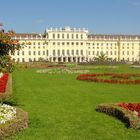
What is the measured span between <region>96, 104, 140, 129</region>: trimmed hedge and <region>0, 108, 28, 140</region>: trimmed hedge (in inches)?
88.3

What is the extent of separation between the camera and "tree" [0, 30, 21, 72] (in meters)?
10.0

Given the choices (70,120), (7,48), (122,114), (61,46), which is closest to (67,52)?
(61,46)

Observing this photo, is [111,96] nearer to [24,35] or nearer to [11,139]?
[11,139]

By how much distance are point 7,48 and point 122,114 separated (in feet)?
10.7

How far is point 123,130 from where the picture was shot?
884 cm

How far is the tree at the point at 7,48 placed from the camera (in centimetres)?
1005

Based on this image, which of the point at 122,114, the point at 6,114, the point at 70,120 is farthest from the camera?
the point at 70,120

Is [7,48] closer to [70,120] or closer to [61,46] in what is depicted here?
[70,120]

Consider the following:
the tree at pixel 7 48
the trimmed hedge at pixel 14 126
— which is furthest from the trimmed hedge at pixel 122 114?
the tree at pixel 7 48

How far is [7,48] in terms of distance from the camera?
10.4 meters

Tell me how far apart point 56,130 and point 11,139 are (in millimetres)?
1217

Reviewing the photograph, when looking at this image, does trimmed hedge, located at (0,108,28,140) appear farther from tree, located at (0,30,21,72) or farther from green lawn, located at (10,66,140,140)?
tree, located at (0,30,21,72)

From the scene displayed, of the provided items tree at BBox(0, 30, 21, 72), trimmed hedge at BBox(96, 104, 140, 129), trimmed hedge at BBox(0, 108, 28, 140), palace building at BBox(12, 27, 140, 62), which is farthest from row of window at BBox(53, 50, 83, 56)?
trimmed hedge at BBox(0, 108, 28, 140)

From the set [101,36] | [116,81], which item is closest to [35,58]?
[101,36]
